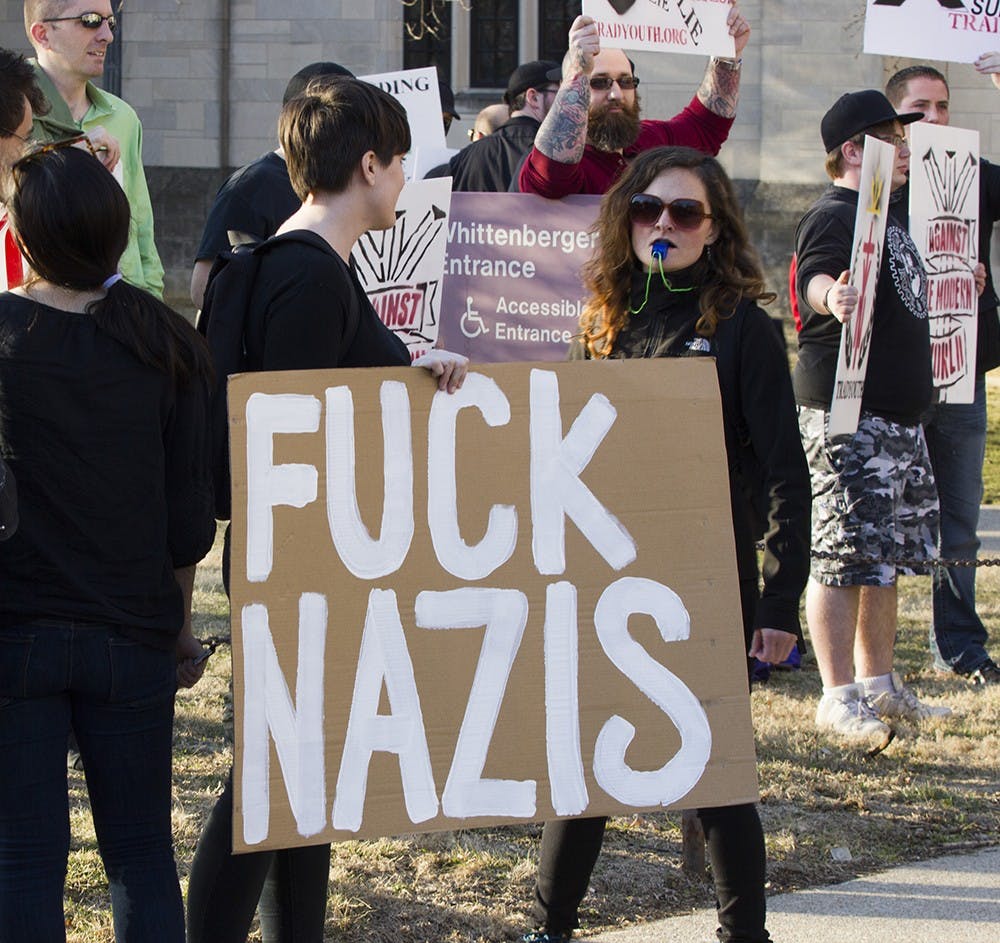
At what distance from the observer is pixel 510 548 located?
9.93ft

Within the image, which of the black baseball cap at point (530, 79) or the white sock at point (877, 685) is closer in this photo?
the white sock at point (877, 685)

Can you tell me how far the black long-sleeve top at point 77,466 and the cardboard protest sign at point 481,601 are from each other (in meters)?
0.18

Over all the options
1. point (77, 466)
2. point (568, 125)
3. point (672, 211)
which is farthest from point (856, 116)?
point (77, 466)

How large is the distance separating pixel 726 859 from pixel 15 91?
2.34 m

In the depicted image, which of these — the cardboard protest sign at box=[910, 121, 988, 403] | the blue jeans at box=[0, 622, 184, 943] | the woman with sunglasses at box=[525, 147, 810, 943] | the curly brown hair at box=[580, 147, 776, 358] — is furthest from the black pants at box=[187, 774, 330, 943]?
the cardboard protest sign at box=[910, 121, 988, 403]

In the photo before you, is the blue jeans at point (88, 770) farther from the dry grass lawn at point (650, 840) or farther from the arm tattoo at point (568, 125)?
the arm tattoo at point (568, 125)

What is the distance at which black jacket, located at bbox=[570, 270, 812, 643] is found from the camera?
3338 millimetres

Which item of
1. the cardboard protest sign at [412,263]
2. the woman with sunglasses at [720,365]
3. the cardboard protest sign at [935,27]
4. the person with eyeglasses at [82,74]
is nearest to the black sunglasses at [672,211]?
the woman with sunglasses at [720,365]

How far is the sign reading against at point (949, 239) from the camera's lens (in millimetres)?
5836

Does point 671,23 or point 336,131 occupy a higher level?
point 671,23

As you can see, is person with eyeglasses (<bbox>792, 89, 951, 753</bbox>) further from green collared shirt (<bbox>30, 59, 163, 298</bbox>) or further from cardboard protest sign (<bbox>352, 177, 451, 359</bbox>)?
green collared shirt (<bbox>30, 59, 163, 298</bbox>)

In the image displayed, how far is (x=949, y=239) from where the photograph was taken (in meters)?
6.02

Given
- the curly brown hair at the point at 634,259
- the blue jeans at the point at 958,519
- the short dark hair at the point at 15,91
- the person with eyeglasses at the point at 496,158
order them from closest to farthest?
the curly brown hair at the point at 634,259 → the short dark hair at the point at 15,91 → the person with eyeglasses at the point at 496,158 → the blue jeans at the point at 958,519

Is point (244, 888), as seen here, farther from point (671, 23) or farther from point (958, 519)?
point (958, 519)
